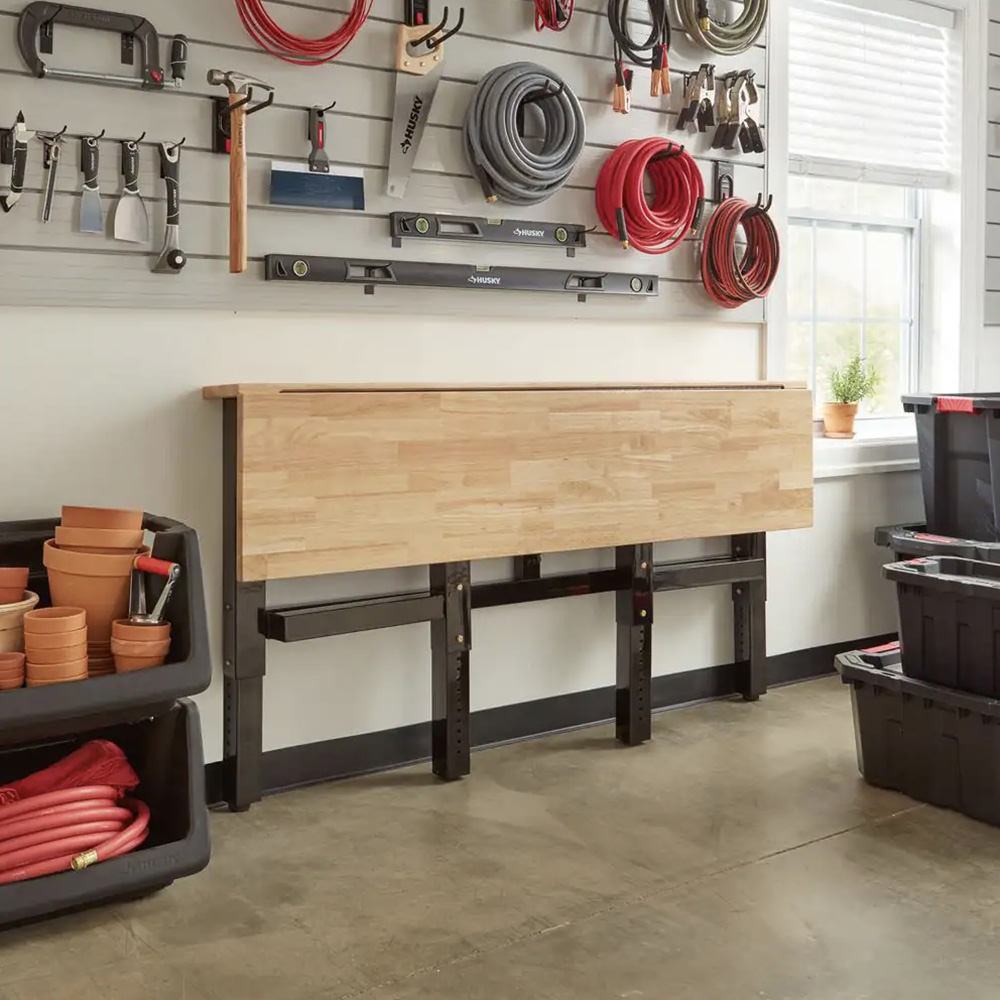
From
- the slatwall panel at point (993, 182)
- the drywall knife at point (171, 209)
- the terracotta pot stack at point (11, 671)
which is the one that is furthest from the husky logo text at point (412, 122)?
the slatwall panel at point (993, 182)

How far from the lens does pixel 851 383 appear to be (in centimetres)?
471

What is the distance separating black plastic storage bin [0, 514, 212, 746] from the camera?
94.4 inches

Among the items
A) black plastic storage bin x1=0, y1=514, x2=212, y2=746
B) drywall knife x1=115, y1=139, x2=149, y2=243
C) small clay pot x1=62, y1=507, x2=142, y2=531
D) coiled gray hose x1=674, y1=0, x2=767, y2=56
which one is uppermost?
coiled gray hose x1=674, y1=0, x2=767, y2=56

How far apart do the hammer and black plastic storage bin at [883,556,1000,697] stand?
1.92 meters

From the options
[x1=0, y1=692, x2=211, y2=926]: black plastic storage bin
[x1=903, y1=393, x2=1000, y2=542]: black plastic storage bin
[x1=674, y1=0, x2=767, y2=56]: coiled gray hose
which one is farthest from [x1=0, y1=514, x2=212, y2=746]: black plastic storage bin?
[x1=903, y1=393, x2=1000, y2=542]: black plastic storage bin

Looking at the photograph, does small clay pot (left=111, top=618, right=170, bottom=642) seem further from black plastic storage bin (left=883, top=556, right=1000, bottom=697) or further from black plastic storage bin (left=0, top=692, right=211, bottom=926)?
black plastic storage bin (left=883, top=556, right=1000, bottom=697)

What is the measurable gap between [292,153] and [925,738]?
2321mm

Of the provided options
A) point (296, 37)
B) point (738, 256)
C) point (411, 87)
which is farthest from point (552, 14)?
point (738, 256)

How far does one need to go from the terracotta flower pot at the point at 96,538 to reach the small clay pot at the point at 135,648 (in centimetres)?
23

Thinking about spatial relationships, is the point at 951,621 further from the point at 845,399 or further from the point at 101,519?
the point at 101,519

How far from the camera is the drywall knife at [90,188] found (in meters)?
3.00

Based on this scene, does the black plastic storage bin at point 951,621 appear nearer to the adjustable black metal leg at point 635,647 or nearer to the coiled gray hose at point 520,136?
the adjustable black metal leg at point 635,647

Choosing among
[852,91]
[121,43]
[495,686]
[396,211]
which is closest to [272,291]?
[396,211]

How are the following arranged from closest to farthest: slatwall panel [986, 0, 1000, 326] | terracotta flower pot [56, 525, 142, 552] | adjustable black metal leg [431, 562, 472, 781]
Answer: terracotta flower pot [56, 525, 142, 552] → adjustable black metal leg [431, 562, 472, 781] → slatwall panel [986, 0, 1000, 326]
